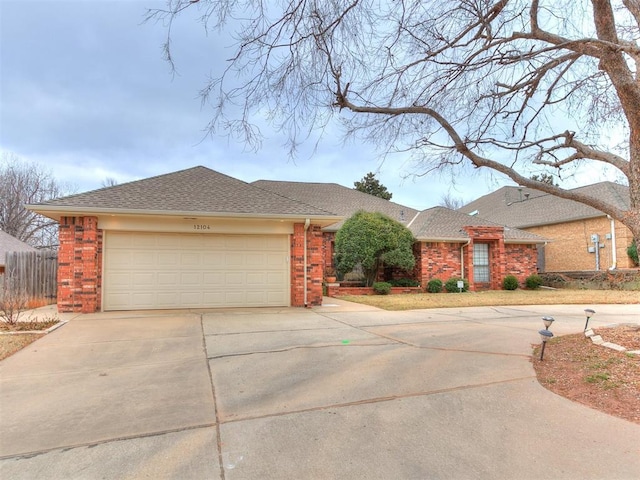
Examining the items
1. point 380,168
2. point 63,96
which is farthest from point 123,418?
point 63,96

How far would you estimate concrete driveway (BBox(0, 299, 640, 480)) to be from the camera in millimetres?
2658

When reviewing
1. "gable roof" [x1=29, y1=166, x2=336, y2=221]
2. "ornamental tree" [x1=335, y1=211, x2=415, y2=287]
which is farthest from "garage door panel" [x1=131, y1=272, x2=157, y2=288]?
"ornamental tree" [x1=335, y1=211, x2=415, y2=287]

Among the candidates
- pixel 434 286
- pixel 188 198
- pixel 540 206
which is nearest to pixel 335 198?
pixel 434 286

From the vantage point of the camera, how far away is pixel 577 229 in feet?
69.7

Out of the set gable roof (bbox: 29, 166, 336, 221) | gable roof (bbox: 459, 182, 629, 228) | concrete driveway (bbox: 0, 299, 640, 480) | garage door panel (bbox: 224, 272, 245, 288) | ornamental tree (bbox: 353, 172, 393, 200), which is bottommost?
concrete driveway (bbox: 0, 299, 640, 480)

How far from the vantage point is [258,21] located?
4.43 meters

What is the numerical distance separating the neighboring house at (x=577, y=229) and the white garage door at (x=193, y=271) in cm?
1235

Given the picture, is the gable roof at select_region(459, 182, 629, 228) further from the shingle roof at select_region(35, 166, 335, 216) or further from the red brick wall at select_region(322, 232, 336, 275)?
the shingle roof at select_region(35, 166, 335, 216)

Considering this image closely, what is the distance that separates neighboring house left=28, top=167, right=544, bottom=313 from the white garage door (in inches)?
1.0

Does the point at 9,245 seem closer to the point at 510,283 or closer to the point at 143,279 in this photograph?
the point at 143,279

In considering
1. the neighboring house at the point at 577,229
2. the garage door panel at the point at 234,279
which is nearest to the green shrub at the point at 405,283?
the neighboring house at the point at 577,229

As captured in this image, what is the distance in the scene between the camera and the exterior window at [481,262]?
18.8m

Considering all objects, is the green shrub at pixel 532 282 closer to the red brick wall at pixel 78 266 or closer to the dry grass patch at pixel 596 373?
the dry grass patch at pixel 596 373

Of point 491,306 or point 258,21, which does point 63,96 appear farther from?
point 491,306
